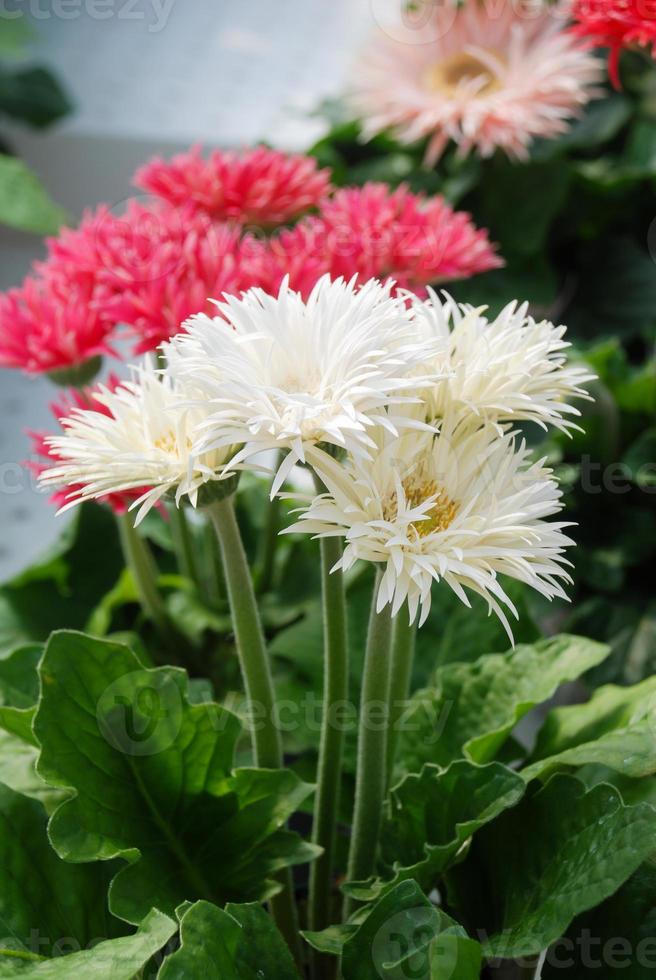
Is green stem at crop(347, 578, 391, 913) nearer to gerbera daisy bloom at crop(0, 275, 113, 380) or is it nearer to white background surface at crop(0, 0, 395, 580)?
gerbera daisy bloom at crop(0, 275, 113, 380)

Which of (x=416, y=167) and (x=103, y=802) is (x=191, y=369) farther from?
(x=416, y=167)

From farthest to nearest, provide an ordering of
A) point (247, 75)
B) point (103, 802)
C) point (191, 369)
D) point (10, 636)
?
point (247, 75) → point (10, 636) → point (103, 802) → point (191, 369)

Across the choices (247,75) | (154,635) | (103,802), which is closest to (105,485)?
(103,802)

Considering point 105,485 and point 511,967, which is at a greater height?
point 105,485

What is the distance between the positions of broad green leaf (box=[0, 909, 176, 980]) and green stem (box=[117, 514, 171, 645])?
273mm

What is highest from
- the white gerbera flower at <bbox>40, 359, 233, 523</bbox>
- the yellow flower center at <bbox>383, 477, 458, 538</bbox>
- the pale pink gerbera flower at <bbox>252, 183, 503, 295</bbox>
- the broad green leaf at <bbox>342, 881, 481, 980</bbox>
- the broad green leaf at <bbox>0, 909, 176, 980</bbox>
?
the pale pink gerbera flower at <bbox>252, 183, 503, 295</bbox>

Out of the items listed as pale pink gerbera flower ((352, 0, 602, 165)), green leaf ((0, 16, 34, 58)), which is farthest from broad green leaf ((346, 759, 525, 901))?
green leaf ((0, 16, 34, 58))

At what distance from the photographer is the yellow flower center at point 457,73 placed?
115cm

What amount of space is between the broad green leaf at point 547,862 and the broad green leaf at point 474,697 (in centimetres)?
6

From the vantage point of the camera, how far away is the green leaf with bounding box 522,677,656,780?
50 cm

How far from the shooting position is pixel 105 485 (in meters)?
0.41

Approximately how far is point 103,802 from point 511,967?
0.22 m

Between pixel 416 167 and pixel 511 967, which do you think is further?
pixel 416 167

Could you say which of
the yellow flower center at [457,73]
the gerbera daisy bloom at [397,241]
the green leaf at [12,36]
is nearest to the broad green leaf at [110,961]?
the gerbera daisy bloom at [397,241]
